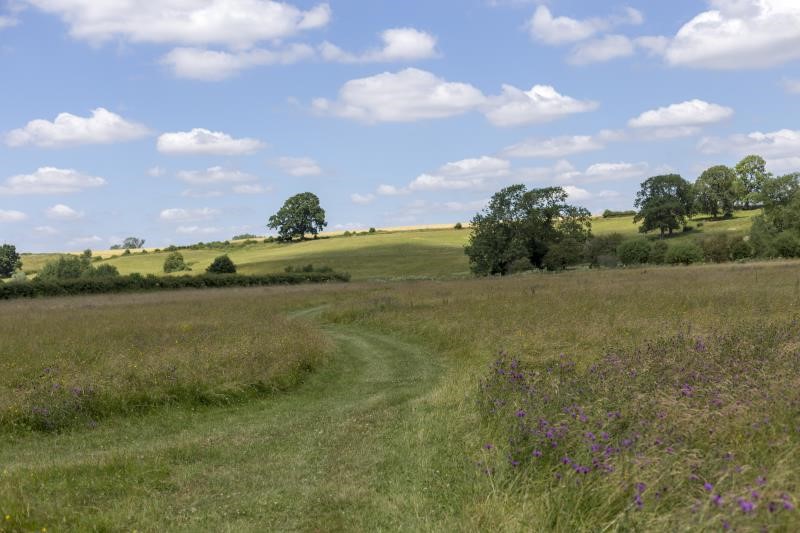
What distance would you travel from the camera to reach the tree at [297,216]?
133625 mm

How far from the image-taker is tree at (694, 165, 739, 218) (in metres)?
115

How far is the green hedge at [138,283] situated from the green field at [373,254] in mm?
16467

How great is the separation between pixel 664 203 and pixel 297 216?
246 feet

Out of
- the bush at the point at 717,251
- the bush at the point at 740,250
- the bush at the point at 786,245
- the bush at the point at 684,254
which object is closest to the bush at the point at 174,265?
the bush at the point at 684,254

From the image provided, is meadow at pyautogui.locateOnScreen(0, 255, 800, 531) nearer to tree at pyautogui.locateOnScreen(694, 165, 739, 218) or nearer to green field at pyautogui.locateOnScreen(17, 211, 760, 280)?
green field at pyautogui.locateOnScreen(17, 211, 760, 280)

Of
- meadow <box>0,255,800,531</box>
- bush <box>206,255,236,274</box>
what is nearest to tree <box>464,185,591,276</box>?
bush <box>206,255,236,274</box>

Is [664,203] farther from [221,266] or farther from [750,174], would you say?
[221,266]

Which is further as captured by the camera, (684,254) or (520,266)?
(520,266)

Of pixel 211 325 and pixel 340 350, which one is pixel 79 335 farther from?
pixel 340 350

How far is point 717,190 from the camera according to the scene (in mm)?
115812

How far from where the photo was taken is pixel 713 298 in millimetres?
23250

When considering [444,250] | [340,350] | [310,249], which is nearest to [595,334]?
[340,350]

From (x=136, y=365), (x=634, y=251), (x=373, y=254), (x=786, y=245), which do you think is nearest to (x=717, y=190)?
(x=634, y=251)

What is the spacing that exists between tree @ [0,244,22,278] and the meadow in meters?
111
